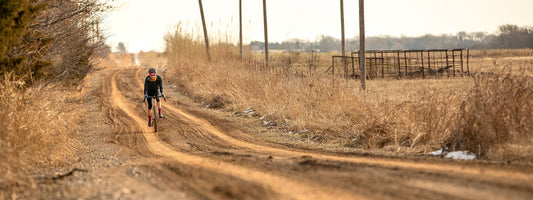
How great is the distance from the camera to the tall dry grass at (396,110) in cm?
796

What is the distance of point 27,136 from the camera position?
7.91 meters

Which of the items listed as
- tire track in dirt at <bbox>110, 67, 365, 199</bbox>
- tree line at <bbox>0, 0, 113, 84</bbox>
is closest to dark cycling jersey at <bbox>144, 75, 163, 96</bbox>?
tree line at <bbox>0, 0, 113, 84</bbox>

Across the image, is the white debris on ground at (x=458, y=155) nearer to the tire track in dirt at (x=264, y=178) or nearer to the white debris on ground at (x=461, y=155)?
the white debris on ground at (x=461, y=155)

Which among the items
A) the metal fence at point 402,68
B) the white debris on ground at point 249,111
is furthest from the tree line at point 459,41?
the white debris on ground at point 249,111

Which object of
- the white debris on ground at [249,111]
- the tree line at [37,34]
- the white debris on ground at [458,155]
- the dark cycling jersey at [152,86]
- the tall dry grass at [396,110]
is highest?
the tree line at [37,34]

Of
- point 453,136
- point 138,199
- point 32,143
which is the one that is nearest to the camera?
point 138,199

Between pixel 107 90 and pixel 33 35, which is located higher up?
pixel 33 35

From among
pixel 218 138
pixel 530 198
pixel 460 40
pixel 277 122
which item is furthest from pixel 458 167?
pixel 460 40

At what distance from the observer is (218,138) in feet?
39.0

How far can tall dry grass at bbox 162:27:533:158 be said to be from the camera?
796cm

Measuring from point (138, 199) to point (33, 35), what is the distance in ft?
24.6

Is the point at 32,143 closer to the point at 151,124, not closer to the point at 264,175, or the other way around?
the point at 264,175

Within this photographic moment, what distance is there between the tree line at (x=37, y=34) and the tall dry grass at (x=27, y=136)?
78cm

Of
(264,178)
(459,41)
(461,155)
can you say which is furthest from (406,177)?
(459,41)
